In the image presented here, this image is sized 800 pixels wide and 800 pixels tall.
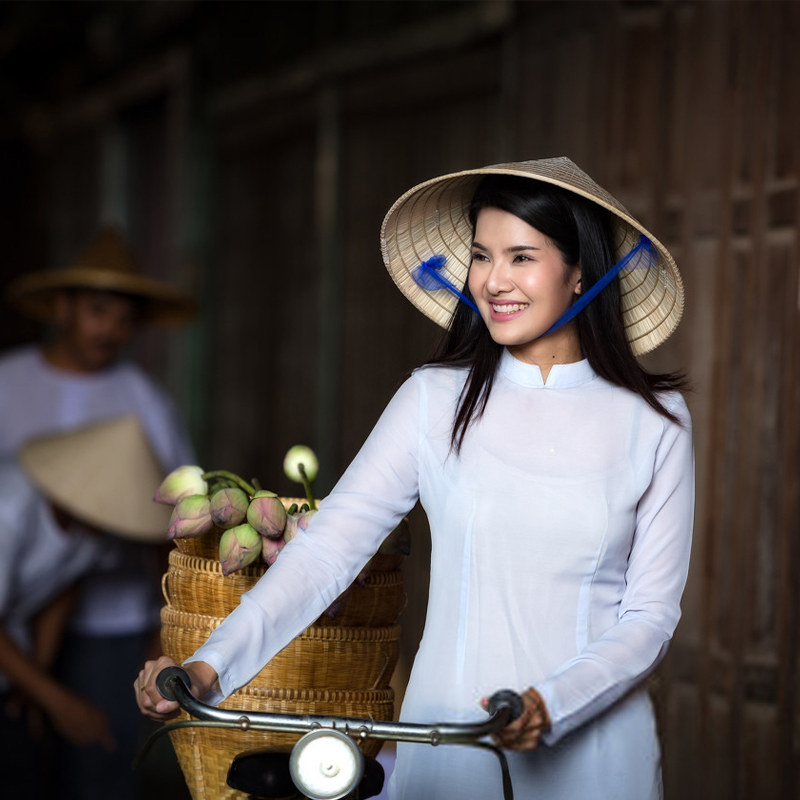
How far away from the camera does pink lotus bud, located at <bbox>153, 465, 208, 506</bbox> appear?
5.43ft

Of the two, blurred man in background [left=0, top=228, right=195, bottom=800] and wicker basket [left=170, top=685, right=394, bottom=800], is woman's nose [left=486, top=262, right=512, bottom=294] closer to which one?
wicker basket [left=170, top=685, right=394, bottom=800]

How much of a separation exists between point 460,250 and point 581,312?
9.7 inches

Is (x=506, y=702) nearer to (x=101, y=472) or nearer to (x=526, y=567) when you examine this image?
(x=526, y=567)

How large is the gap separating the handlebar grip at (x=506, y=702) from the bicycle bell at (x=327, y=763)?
160mm

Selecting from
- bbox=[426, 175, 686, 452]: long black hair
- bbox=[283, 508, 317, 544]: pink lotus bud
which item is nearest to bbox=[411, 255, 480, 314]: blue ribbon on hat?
bbox=[426, 175, 686, 452]: long black hair

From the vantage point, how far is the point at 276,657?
5.18 feet

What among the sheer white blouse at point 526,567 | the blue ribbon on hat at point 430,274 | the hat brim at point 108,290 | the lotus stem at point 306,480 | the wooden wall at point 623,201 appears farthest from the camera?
the hat brim at point 108,290

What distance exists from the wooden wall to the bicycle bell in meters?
0.55

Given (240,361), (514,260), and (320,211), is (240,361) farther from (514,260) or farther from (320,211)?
(514,260)

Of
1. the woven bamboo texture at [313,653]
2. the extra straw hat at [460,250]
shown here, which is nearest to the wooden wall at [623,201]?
the extra straw hat at [460,250]

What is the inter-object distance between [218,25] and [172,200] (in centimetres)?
85

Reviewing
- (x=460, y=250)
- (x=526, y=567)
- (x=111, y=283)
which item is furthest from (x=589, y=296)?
(x=111, y=283)

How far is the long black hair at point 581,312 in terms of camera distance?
161 centimetres

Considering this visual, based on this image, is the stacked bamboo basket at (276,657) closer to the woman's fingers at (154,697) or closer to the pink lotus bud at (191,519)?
the pink lotus bud at (191,519)
